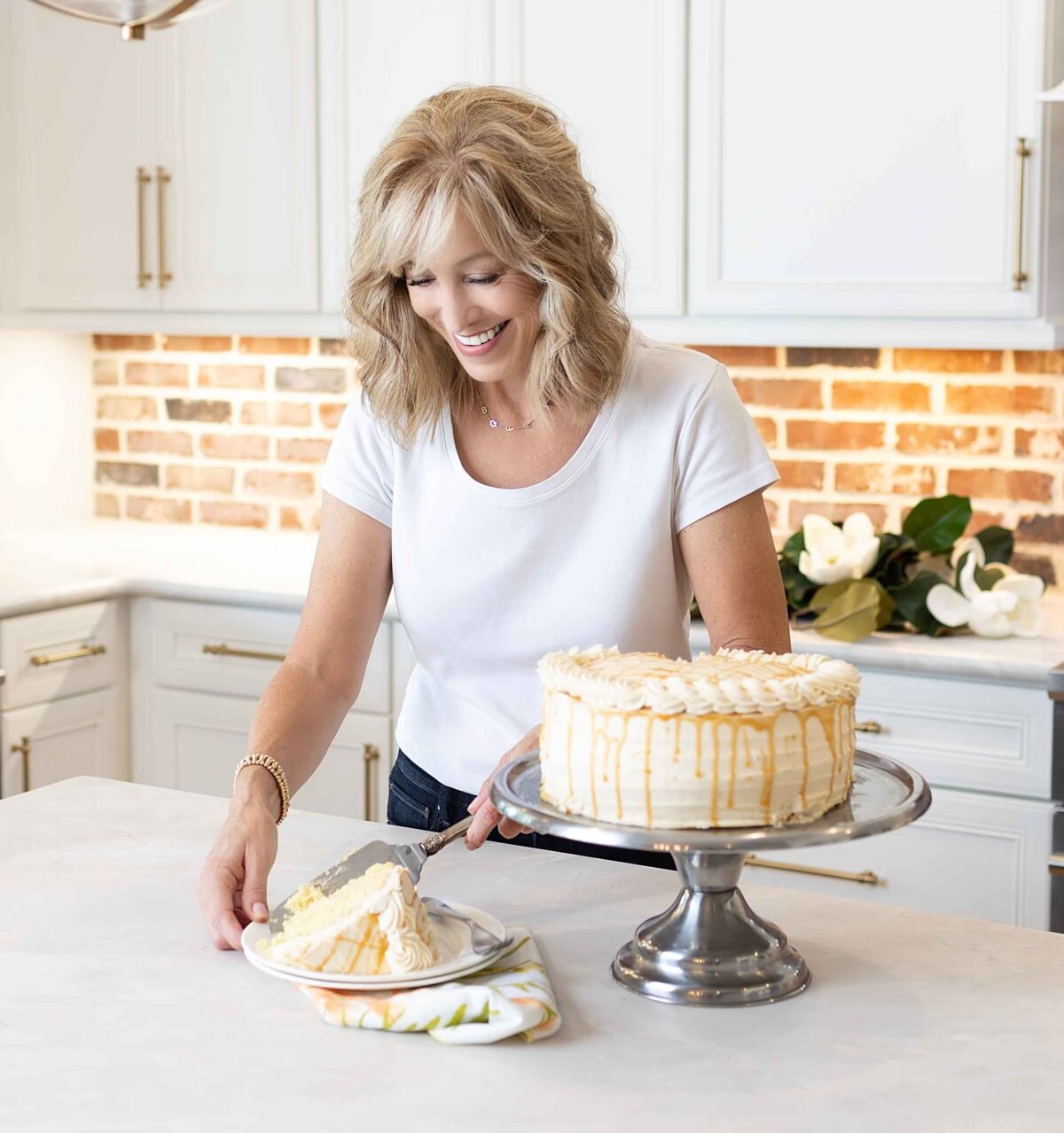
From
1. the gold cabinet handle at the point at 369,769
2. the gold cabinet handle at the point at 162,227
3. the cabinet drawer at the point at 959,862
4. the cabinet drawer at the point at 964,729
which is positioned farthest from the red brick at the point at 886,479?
the gold cabinet handle at the point at 162,227

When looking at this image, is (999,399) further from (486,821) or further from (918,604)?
(486,821)

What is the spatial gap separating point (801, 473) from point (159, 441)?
1.70m

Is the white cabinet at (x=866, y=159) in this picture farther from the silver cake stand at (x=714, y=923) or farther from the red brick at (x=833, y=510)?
the silver cake stand at (x=714, y=923)

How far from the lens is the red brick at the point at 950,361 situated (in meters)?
2.94

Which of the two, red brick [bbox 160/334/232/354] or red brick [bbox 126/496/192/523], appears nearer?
red brick [bbox 160/334/232/354]

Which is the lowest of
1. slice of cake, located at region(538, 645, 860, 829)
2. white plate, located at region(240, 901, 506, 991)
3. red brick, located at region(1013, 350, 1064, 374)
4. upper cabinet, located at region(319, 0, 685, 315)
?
white plate, located at region(240, 901, 506, 991)

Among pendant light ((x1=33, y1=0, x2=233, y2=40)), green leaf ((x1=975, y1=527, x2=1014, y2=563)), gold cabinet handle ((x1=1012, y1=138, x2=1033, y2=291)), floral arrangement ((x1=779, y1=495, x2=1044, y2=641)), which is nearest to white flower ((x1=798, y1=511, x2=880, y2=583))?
floral arrangement ((x1=779, y1=495, x2=1044, y2=641))

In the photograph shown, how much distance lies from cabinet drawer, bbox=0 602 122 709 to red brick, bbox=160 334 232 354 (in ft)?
2.74

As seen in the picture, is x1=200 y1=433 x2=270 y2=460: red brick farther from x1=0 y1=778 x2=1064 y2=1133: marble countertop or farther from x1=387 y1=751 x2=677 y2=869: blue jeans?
x1=0 y1=778 x2=1064 y2=1133: marble countertop

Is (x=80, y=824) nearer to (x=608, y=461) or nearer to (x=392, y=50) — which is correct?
(x=608, y=461)

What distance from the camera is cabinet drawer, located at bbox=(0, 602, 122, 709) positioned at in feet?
9.98

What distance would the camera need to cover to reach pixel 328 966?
1.18m

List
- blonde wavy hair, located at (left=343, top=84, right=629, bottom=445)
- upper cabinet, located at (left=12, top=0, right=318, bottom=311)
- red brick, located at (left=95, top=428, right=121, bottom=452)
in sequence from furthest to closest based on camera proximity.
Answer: red brick, located at (left=95, top=428, right=121, bottom=452), upper cabinet, located at (left=12, top=0, right=318, bottom=311), blonde wavy hair, located at (left=343, top=84, right=629, bottom=445)

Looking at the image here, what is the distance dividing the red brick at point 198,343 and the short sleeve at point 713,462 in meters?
2.32
